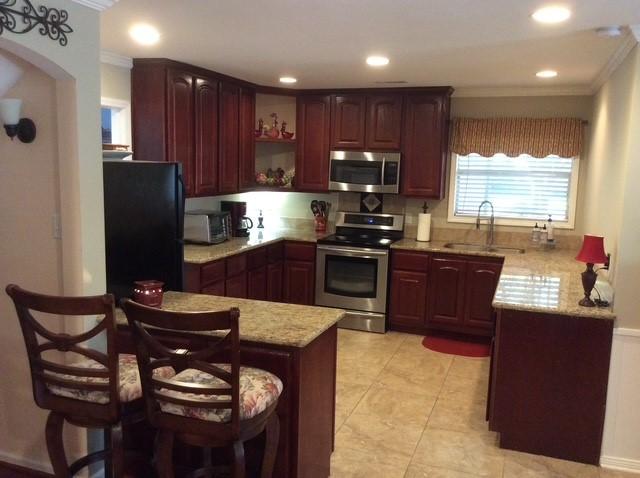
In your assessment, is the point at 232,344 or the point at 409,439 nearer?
the point at 232,344

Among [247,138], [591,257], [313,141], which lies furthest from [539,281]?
[247,138]

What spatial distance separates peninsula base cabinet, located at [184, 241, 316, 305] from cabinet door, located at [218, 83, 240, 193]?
2.16 feet

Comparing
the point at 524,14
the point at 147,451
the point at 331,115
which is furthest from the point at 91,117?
the point at 331,115

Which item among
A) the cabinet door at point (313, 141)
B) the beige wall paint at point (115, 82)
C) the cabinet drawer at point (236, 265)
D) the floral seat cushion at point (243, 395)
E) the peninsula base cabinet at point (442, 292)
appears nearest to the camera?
the floral seat cushion at point (243, 395)

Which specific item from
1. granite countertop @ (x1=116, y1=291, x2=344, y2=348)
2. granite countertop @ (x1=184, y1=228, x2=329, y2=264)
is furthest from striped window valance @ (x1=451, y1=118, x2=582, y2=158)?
granite countertop @ (x1=116, y1=291, x2=344, y2=348)

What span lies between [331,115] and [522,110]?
176 cm

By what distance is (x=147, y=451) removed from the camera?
2.58 meters

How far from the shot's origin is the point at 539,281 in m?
3.65

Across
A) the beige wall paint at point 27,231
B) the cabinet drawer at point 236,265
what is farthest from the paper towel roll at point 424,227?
the beige wall paint at point 27,231

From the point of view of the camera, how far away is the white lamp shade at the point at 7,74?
235 centimetres

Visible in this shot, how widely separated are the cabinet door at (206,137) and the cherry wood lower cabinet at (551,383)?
259 centimetres

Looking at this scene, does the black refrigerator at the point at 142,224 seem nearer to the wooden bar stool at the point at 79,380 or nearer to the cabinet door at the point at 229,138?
the wooden bar stool at the point at 79,380

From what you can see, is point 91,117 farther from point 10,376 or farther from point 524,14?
point 524,14

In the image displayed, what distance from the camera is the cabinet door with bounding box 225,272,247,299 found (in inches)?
173
